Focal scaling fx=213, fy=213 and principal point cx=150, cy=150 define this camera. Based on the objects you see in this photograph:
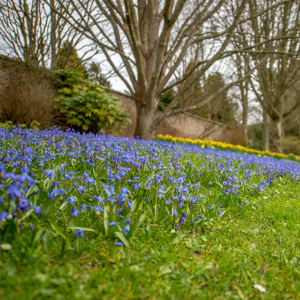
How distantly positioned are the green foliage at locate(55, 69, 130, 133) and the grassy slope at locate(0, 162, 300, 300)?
21.1ft

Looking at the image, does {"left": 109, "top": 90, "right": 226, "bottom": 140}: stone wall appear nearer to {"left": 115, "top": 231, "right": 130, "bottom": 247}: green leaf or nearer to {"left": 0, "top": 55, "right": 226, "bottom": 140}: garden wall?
{"left": 0, "top": 55, "right": 226, "bottom": 140}: garden wall

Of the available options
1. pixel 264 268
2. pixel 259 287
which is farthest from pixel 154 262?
pixel 264 268

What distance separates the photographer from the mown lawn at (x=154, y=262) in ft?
3.76

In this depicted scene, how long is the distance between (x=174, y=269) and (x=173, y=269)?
0.10ft

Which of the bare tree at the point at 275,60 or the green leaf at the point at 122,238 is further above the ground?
the bare tree at the point at 275,60

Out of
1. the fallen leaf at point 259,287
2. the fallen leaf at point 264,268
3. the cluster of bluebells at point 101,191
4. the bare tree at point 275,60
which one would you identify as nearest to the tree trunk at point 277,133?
the bare tree at point 275,60

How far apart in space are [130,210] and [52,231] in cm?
66

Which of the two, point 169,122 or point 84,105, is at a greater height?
point 169,122

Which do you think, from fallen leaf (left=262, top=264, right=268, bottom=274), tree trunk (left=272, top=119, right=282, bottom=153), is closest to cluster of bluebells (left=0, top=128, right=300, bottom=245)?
fallen leaf (left=262, top=264, right=268, bottom=274)

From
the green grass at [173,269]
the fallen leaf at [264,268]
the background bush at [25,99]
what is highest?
the background bush at [25,99]

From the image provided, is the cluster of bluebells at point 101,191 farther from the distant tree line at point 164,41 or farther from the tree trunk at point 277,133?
the tree trunk at point 277,133

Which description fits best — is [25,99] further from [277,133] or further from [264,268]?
[277,133]

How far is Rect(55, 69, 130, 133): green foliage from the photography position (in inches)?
302

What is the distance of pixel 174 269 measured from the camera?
1.51 metres
